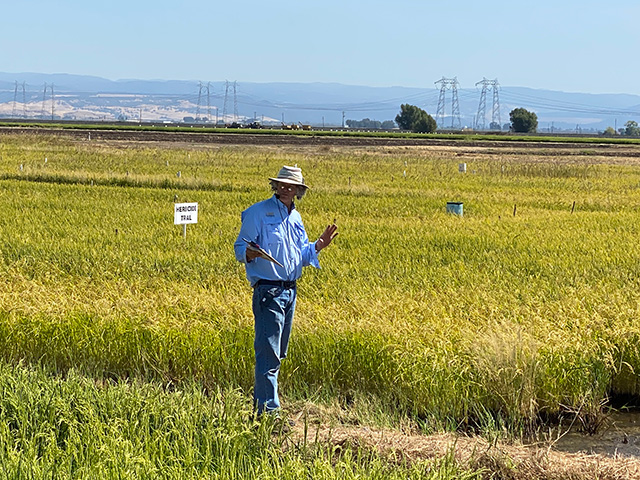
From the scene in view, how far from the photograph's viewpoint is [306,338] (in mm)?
7980

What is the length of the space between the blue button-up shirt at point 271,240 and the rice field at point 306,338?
939 mm

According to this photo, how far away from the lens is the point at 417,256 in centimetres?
1355

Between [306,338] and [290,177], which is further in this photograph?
[306,338]

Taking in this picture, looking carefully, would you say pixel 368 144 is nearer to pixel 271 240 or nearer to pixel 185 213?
pixel 185 213

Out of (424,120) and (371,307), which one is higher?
Answer: (424,120)

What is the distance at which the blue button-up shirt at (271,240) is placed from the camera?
20.4 ft

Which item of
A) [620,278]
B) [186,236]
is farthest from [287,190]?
[186,236]

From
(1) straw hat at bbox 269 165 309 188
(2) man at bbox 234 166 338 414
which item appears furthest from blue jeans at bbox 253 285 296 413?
(1) straw hat at bbox 269 165 309 188

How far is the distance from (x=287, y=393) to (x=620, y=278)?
6.01m

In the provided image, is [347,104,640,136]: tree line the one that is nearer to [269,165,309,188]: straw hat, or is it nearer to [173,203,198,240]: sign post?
[173,203,198,240]: sign post

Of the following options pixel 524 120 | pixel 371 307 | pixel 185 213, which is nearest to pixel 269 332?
pixel 371 307

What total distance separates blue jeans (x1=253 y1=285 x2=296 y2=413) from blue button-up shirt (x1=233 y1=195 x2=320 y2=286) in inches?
4.8

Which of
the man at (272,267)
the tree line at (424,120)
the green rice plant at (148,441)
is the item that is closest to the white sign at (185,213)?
the green rice plant at (148,441)

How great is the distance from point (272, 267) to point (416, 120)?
426 ft
